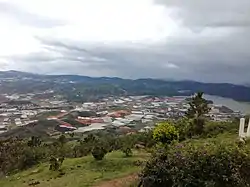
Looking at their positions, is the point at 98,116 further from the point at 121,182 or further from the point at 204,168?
the point at 204,168

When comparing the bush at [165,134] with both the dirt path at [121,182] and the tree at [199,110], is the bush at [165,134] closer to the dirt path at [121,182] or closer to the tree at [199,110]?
the dirt path at [121,182]

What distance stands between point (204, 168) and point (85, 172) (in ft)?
40.9

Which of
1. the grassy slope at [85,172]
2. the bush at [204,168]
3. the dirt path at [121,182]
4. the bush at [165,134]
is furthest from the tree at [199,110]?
the bush at [204,168]

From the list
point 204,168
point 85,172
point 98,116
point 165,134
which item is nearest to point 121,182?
point 85,172

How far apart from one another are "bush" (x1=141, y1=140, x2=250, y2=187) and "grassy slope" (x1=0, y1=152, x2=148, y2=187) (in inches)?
344

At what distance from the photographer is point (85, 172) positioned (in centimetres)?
2300

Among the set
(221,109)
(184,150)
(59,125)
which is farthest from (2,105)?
(184,150)

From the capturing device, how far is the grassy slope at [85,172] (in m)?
21.2

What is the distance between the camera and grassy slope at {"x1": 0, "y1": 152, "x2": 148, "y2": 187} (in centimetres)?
2117

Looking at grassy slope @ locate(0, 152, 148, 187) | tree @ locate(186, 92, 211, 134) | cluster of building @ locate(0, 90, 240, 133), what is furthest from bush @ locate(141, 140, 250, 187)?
cluster of building @ locate(0, 90, 240, 133)

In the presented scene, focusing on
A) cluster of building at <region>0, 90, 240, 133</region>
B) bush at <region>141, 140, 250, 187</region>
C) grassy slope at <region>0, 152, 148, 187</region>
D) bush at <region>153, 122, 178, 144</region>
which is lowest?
cluster of building at <region>0, 90, 240, 133</region>

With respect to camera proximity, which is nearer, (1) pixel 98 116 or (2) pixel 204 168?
(2) pixel 204 168

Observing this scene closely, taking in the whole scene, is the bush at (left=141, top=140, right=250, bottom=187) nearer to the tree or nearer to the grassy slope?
the grassy slope

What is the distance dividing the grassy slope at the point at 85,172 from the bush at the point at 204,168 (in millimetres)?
8748
